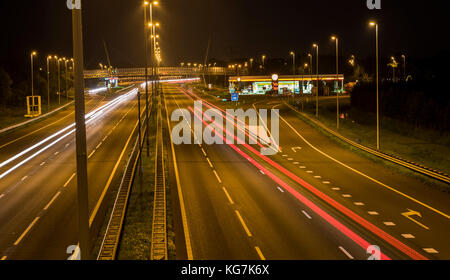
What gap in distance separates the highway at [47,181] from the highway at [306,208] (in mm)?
5319

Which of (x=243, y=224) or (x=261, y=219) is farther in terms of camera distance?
(x=261, y=219)

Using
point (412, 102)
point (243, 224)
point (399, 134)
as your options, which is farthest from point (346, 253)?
point (412, 102)

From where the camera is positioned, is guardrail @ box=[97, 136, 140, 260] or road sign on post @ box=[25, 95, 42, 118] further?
road sign on post @ box=[25, 95, 42, 118]

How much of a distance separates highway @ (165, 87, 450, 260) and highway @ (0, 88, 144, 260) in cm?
532

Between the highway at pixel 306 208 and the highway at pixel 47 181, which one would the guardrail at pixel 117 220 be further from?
the highway at pixel 306 208

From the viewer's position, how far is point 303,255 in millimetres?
16672

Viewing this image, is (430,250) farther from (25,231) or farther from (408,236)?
(25,231)

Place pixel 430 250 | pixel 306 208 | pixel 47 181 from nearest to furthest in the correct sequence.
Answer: pixel 430 250 → pixel 306 208 → pixel 47 181

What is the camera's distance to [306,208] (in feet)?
76.9

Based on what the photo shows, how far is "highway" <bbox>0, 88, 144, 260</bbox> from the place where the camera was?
1922 centimetres

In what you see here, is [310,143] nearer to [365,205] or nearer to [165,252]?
[365,205]

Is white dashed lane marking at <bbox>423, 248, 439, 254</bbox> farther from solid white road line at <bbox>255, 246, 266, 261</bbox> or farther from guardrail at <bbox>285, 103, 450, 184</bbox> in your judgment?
guardrail at <bbox>285, 103, 450, 184</bbox>

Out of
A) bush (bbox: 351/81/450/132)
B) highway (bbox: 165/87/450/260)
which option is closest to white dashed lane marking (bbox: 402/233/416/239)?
highway (bbox: 165/87/450/260)

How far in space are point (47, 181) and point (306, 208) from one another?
1702 centimetres
